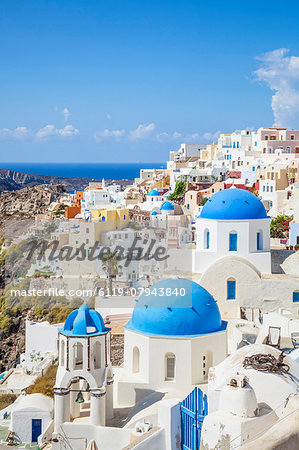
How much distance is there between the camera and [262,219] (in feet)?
54.4

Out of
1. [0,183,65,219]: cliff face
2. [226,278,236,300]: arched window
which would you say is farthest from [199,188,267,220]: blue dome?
[0,183,65,219]: cliff face

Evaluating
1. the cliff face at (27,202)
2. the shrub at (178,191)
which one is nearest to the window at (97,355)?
the shrub at (178,191)

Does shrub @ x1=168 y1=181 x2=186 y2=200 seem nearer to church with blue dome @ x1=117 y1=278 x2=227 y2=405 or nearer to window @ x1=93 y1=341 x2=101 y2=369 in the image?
church with blue dome @ x1=117 y1=278 x2=227 y2=405

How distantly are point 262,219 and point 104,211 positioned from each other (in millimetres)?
19256

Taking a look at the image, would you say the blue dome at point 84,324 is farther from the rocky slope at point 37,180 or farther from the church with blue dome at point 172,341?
the rocky slope at point 37,180

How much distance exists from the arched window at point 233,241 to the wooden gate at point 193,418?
7.84 metres

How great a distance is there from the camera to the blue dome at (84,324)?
35.5ft

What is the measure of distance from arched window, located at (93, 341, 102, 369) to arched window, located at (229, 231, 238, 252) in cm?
668

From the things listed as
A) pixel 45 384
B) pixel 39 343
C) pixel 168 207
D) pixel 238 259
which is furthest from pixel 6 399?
pixel 168 207

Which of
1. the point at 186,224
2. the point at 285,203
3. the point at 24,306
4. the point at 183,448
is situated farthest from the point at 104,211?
the point at 183,448

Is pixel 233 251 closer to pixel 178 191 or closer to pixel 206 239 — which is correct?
pixel 206 239

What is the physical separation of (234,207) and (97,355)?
7.10 metres

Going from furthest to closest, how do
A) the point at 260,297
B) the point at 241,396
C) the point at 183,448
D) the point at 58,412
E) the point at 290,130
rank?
1. the point at 290,130
2. the point at 260,297
3. the point at 58,412
4. the point at 183,448
5. the point at 241,396

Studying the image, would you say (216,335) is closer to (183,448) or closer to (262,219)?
(183,448)
